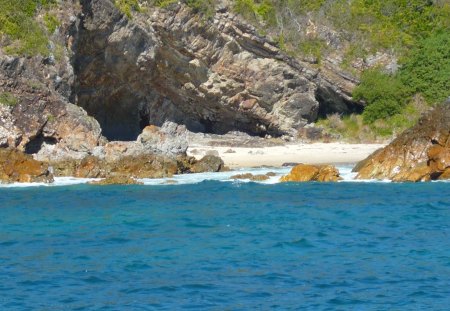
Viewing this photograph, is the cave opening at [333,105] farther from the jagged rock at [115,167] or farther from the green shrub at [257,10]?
the jagged rock at [115,167]

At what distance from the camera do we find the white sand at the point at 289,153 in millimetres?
33562

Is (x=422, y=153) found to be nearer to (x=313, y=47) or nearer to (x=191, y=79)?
(x=191, y=79)

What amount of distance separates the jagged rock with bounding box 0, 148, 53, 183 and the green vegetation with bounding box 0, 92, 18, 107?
7.04ft

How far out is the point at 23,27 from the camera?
105 feet

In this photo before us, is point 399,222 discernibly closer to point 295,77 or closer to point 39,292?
point 39,292

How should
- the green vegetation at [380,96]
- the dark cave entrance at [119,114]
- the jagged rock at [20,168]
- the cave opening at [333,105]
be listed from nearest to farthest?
the jagged rock at [20,168]
the dark cave entrance at [119,114]
the green vegetation at [380,96]
the cave opening at [333,105]

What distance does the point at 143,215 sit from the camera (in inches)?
842

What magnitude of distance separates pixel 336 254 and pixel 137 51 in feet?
70.3

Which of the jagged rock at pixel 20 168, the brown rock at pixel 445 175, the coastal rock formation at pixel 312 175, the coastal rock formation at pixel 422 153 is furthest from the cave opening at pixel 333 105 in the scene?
the jagged rock at pixel 20 168

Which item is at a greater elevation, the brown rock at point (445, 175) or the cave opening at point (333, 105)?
the cave opening at point (333, 105)

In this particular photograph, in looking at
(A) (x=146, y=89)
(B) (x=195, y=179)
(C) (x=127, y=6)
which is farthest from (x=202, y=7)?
(B) (x=195, y=179)

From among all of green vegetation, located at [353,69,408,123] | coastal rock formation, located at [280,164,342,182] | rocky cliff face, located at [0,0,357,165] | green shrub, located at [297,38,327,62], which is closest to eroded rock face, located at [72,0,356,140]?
rocky cliff face, located at [0,0,357,165]

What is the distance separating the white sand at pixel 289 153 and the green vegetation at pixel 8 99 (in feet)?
23.5

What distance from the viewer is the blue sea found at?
13133 millimetres
